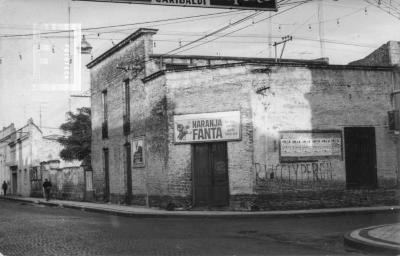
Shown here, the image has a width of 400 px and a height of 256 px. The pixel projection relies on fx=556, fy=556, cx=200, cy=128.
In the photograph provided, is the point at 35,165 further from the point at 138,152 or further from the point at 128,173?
the point at 138,152

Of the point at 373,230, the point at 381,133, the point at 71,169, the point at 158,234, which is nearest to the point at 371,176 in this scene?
the point at 381,133

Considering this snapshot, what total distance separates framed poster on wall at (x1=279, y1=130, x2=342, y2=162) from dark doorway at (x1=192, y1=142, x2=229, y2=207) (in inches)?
88.9

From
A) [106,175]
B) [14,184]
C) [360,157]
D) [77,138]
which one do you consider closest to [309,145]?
[360,157]

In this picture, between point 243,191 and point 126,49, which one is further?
point 126,49

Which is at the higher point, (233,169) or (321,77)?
(321,77)

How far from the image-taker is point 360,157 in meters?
21.8

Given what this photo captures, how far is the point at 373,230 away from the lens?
39.6ft

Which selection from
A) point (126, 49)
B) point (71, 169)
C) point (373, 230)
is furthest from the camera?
point (71, 169)

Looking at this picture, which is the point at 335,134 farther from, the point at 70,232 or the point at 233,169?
the point at 70,232

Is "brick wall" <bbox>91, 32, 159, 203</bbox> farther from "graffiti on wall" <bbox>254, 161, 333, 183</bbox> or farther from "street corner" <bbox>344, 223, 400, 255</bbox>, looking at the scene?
"street corner" <bbox>344, 223, 400, 255</bbox>

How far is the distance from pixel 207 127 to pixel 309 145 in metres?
3.93

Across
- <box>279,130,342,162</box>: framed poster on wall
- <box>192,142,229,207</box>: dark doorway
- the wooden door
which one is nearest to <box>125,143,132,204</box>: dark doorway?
<box>192,142,229,207</box>: dark doorway

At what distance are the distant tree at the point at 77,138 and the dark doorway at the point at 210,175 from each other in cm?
2764

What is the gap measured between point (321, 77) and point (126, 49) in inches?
377
